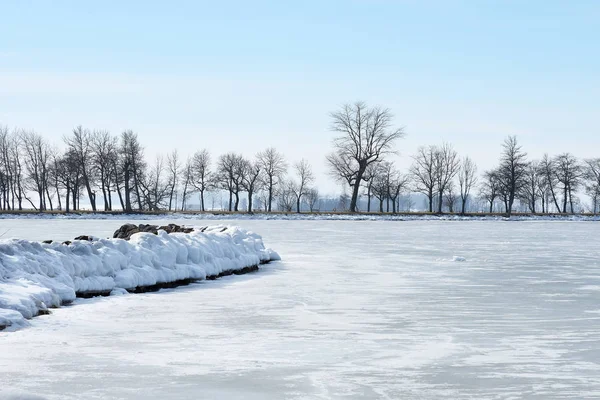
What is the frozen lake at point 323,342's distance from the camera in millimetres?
6164

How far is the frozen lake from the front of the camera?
6.16 metres

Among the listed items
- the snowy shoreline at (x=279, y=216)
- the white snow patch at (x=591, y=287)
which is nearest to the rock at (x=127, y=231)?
the white snow patch at (x=591, y=287)

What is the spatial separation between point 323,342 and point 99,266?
6204mm

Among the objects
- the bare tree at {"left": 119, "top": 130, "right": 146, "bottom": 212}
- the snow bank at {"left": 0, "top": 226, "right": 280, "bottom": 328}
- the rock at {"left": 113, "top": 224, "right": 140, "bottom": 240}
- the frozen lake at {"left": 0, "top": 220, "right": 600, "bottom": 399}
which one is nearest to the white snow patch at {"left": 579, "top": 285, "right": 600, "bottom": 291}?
the frozen lake at {"left": 0, "top": 220, "right": 600, "bottom": 399}

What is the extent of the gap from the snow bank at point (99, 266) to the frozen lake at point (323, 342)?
0.44 meters

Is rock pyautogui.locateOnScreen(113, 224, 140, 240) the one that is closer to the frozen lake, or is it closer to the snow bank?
the snow bank

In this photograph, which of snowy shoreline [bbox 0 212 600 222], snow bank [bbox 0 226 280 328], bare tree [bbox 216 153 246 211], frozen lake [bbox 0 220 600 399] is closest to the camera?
frozen lake [bbox 0 220 600 399]

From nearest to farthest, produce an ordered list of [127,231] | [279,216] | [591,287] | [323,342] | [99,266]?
[323,342], [99,266], [591,287], [127,231], [279,216]

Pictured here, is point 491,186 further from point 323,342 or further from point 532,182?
point 323,342

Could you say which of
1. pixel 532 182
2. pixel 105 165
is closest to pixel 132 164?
pixel 105 165

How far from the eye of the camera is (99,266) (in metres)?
13.1

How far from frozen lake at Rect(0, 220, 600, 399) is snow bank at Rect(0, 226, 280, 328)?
1.43 ft

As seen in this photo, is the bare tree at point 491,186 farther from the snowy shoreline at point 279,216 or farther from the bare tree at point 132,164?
the bare tree at point 132,164

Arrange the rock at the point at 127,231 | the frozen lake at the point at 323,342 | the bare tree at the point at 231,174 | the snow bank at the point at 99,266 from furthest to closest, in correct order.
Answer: the bare tree at the point at 231,174
the rock at the point at 127,231
the snow bank at the point at 99,266
the frozen lake at the point at 323,342
